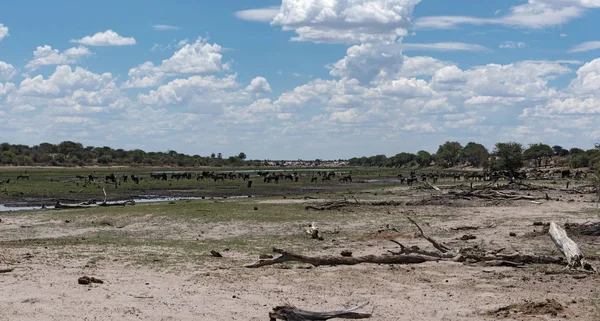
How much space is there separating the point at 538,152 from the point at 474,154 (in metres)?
18.0

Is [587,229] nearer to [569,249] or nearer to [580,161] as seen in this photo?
[569,249]

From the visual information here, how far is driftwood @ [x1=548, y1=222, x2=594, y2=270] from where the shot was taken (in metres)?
12.1

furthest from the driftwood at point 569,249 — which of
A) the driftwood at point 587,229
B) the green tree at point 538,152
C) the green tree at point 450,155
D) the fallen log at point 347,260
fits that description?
the green tree at point 450,155

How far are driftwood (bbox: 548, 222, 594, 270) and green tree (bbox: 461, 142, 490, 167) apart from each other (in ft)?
347

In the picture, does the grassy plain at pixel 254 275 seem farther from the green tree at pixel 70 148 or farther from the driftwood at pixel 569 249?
the green tree at pixel 70 148

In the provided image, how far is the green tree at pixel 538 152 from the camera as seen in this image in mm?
104444

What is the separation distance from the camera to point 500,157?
69.2m

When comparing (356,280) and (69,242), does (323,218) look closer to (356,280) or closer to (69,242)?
(69,242)

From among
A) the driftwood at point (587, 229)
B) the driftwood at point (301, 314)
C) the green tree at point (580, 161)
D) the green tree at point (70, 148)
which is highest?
the green tree at point (70, 148)

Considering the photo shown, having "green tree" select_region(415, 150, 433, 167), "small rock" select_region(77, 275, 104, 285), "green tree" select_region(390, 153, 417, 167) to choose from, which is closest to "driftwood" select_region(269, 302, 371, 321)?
"small rock" select_region(77, 275, 104, 285)

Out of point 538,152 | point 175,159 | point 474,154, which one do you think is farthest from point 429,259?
point 175,159

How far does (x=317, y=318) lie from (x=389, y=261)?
5289mm

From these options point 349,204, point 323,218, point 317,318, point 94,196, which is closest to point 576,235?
point 323,218

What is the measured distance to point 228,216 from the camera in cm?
2558
